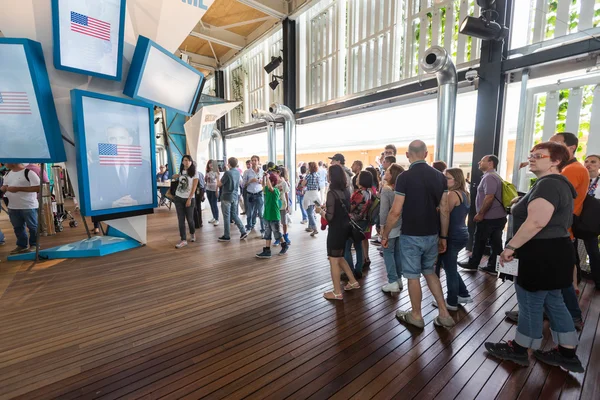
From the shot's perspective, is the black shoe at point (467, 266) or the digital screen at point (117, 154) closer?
the black shoe at point (467, 266)

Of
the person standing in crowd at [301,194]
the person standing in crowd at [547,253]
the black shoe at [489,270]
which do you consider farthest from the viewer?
the person standing in crowd at [301,194]

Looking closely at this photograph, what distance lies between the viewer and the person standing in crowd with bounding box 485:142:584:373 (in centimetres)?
162

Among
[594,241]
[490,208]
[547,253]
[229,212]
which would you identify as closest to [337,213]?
[547,253]

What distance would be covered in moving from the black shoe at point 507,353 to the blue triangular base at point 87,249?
5210mm

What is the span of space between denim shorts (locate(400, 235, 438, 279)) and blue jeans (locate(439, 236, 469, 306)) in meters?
0.41

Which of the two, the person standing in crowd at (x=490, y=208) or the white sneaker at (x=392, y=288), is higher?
the person standing in crowd at (x=490, y=208)

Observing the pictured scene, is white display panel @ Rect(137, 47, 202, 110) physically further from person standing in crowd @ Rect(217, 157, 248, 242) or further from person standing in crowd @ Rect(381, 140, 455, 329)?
person standing in crowd @ Rect(381, 140, 455, 329)

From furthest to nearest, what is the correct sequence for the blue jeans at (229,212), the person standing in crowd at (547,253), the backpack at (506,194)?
the blue jeans at (229,212) < the backpack at (506,194) < the person standing in crowd at (547,253)

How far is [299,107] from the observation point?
315 inches

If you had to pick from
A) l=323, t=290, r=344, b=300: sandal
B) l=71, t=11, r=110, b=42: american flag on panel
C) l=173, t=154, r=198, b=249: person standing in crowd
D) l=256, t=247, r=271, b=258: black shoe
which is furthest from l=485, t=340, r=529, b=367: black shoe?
l=71, t=11, r=110, b=42: american flag on panel

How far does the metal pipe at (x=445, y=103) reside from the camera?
408 centimetres

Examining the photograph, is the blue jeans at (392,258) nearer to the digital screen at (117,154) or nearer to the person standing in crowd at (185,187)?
the person standing in crowd at (185,187)

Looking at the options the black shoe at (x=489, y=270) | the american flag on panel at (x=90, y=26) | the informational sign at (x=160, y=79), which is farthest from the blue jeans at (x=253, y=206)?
the black shoe at (x=489, y=270)

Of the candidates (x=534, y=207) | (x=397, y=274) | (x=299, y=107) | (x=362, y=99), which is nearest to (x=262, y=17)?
(x=299, y=107)
